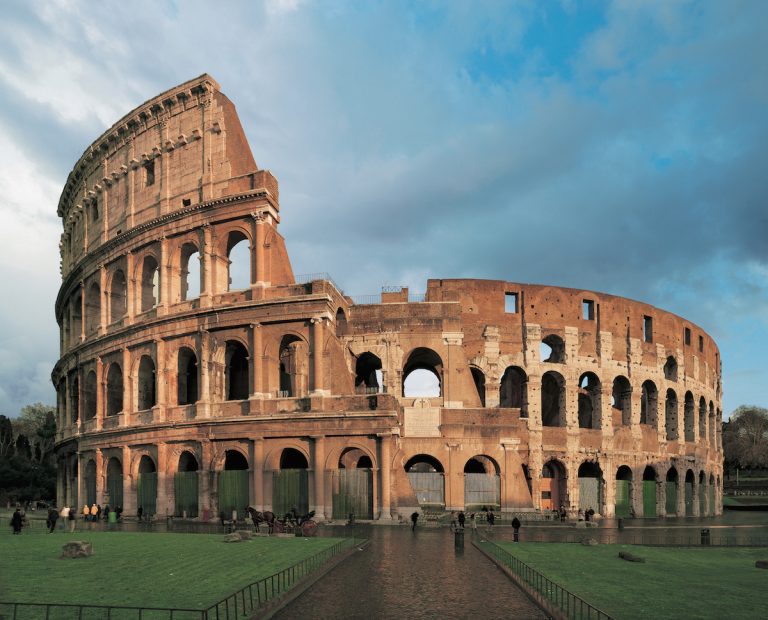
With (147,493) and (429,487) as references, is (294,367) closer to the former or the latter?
(429,487)

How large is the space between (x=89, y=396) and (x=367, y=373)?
17331mm

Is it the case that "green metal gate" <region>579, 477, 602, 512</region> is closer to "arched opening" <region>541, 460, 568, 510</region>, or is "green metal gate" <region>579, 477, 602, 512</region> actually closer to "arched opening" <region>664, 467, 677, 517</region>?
"arched opening" <region>541, 460, 568, 510</region>

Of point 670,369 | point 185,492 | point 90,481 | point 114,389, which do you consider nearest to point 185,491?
point 185,492

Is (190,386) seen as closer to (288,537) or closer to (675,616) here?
(288,537)

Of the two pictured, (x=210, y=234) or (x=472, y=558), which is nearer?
(x=472, y=558)

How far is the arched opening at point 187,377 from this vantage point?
40812 mm

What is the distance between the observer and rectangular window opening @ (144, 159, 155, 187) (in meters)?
43.5

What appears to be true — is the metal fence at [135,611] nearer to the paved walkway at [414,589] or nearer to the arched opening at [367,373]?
the paved walkway at [414,589]

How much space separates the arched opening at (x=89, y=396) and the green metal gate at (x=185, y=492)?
35.2 feet

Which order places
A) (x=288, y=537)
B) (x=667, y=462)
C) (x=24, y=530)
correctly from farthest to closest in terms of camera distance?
(x=667, y=462) < (x=24, y=530) < (x=288, y=537)

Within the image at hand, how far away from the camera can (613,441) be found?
46.4 m

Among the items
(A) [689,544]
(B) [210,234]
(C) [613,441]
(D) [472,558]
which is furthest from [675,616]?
(C) [613,441]

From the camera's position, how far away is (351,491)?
116ft

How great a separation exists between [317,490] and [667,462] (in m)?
26.5
